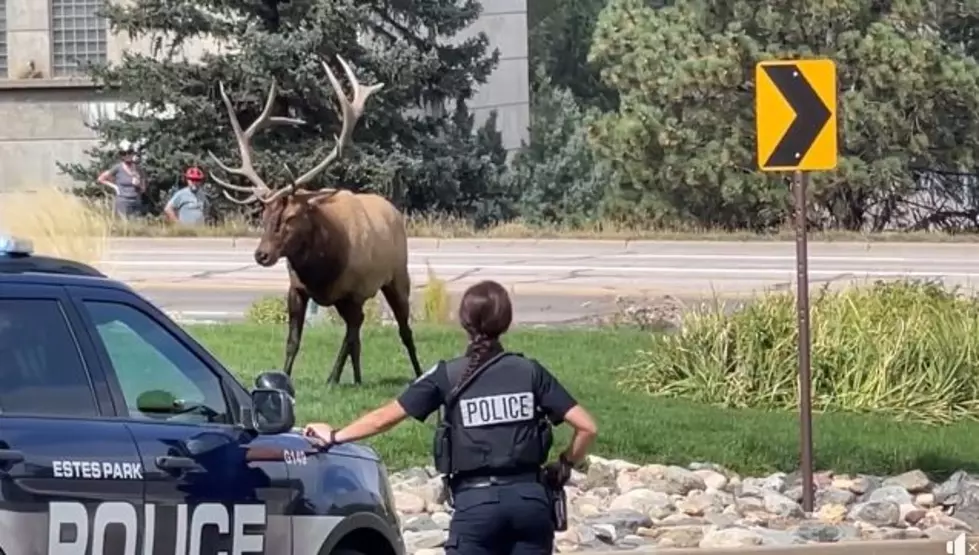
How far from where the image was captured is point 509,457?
7406mm

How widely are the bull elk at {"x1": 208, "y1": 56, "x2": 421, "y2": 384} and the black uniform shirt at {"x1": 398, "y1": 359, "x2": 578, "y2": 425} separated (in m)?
8.09

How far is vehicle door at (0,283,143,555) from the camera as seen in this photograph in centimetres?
618

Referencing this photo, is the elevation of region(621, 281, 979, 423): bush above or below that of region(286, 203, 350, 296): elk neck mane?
below

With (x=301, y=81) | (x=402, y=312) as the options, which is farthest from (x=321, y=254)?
(x=301, y=81)

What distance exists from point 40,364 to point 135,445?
413mm

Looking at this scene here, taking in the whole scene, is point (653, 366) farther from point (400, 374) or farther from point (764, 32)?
point (764, 32)

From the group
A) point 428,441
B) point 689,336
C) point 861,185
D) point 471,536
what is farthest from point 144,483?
point 861,185

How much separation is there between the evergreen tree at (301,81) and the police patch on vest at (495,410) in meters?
29.0

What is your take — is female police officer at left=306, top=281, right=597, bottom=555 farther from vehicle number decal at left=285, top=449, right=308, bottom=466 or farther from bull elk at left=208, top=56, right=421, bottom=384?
bull elk at left=208, top=56, right=421, bottom=384

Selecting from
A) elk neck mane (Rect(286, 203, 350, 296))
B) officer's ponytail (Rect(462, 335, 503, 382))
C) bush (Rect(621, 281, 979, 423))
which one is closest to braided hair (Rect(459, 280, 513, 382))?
officer's ponytail (Rect(462, 335, 503, 382))

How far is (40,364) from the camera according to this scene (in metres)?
6.54

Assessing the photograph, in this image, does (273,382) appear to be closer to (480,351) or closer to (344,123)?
(480,351)

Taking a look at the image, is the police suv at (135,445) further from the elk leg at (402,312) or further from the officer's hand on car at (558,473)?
the elk leg at (402,312)

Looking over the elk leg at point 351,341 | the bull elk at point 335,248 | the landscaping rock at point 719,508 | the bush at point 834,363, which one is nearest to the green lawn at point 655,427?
the elk leg at point 351,341
